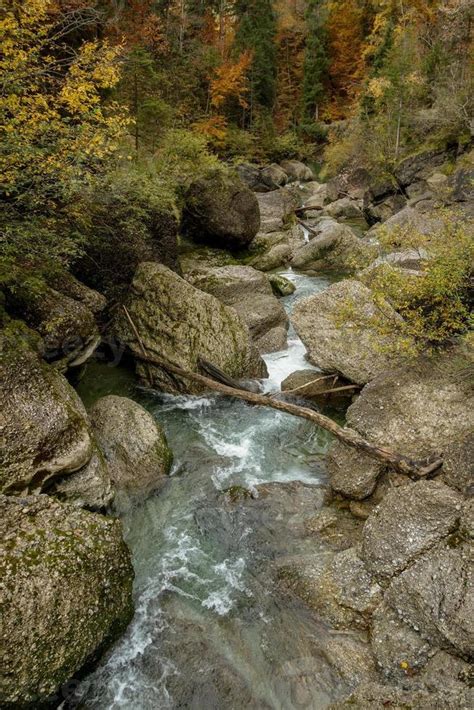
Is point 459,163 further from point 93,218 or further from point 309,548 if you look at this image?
point 309,548

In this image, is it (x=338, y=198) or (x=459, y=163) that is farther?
(x=338, y=198)

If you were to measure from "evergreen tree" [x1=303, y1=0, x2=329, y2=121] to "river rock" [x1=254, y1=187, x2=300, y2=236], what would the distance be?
29575 millimetres

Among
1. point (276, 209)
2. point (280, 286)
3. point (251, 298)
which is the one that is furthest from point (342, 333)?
point (276, 209)

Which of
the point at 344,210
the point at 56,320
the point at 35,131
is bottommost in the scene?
the point at 344,210

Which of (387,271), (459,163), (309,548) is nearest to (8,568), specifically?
(309,548)

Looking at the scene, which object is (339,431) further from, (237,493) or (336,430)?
(237,493)

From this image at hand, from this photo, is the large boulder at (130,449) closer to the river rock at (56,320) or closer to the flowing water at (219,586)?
the flowing water at (219,586)

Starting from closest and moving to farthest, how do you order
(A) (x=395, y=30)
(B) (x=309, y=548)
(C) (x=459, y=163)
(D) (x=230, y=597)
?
(D) (x=230, y=597) → (B) (x=309, y=548) → (C) (x=459, y=163) → (A) (x=395, y=30)

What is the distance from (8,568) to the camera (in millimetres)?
5391

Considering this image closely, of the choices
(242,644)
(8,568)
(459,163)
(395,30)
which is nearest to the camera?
(8,568)

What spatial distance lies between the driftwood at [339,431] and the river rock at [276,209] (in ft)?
59.0

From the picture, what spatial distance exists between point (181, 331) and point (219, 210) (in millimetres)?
9540

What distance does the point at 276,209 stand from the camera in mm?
32375

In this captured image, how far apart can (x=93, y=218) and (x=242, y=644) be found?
12076mm
